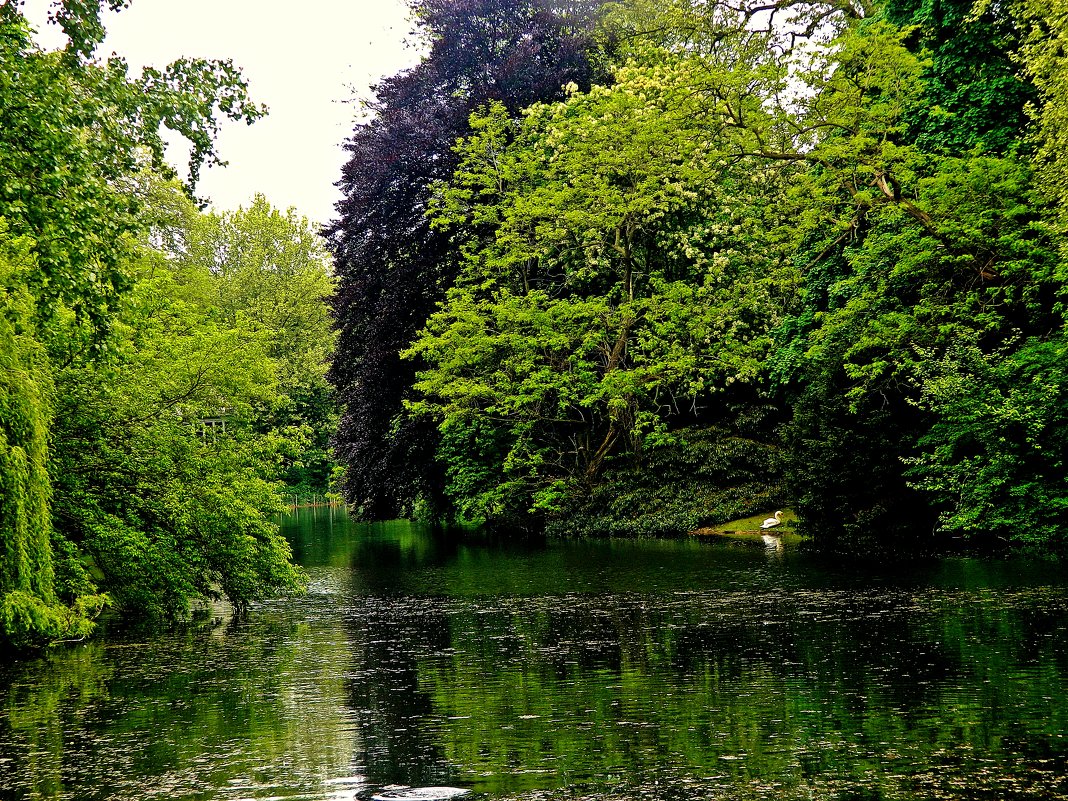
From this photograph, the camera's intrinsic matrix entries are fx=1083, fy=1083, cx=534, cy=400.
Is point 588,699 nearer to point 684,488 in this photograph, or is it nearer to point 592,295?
point 684,488

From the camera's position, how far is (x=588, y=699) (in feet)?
33.5

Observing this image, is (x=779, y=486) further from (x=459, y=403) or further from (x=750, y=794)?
(x=750, y=794)

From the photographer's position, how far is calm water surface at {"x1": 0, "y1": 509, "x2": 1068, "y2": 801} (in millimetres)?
7465

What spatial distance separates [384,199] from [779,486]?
1894 centimetres

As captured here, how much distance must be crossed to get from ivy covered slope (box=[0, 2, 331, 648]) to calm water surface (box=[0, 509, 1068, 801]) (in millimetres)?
1073

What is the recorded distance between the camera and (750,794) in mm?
6871

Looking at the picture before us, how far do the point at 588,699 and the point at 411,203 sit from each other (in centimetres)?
3363

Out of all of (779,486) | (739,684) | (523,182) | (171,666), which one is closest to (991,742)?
(739,684)

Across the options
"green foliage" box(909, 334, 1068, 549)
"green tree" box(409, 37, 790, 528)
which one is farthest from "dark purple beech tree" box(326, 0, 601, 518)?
"green foliage" box(909, 334, 1068, 549)

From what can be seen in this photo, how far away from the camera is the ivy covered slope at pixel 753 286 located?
23734 mm

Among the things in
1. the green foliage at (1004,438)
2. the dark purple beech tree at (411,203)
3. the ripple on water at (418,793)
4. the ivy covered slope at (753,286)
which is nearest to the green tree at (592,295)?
the ivy covered slope at (753,286)

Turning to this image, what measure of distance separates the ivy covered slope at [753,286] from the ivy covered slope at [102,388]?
13.9 m

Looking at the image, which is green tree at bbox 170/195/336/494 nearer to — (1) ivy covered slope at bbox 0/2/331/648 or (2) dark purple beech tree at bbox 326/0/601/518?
(2) dark purple beech tree at bbox 326/0/601/518

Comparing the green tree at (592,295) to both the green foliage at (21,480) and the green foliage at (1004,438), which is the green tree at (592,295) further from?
the green foliage at (21,480)
